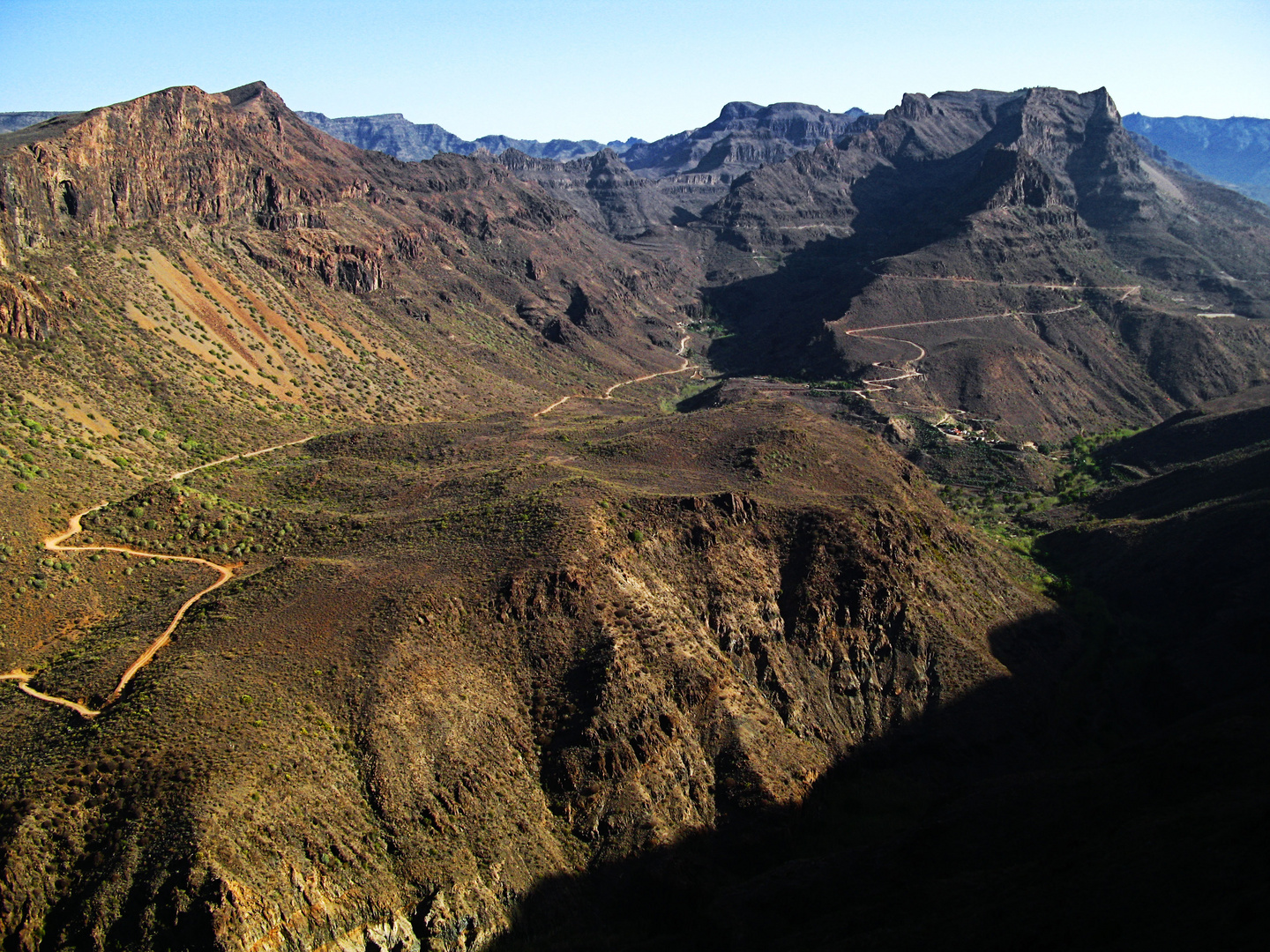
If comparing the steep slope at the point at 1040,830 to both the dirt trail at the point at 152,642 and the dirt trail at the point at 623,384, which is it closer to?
the dirt trail at the point at 152,642

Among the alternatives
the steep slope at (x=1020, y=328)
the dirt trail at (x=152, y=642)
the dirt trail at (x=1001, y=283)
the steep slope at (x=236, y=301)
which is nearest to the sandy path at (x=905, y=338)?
the steep slope at (x=1020, y=328)

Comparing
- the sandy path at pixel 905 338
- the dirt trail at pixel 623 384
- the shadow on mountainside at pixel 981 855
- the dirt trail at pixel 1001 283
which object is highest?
the dirt trail at pixel 1001 283

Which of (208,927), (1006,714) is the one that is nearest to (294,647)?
(208,927)

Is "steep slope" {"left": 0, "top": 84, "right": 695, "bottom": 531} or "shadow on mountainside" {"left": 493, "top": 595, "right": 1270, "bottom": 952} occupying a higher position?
"steep slope" {"left": 0, "top": 84, "right": 695, "bottom": 531}

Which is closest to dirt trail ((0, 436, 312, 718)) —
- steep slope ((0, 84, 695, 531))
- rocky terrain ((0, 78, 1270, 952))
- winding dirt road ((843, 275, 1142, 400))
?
rocky terrain ((0, 78, 1270, 952))

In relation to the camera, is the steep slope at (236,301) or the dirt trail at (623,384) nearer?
the steep slope at (236,301)

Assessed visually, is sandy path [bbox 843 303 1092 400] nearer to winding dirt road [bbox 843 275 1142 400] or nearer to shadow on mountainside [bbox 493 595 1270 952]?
winding dirt road [bbox 843 275 1142 400]
